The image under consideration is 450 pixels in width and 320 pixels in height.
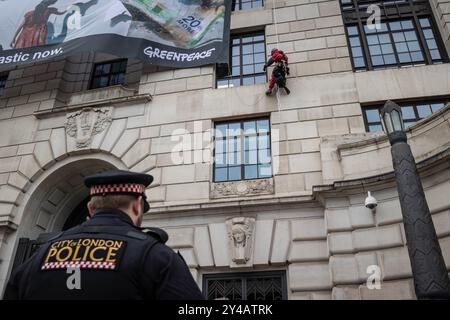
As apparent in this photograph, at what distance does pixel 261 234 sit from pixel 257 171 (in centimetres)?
236

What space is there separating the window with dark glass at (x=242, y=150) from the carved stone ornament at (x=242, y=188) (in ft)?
0.83

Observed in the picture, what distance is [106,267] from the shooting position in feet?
7.77

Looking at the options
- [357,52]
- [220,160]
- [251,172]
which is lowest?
[251,172]

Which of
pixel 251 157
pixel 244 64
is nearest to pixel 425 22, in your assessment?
pixel 244 64

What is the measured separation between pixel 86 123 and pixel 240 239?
7.68m

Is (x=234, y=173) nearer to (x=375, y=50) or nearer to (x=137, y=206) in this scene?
(x=375, y=50)

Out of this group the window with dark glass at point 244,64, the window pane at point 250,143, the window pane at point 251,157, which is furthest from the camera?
the window with dark glass at point 244,64

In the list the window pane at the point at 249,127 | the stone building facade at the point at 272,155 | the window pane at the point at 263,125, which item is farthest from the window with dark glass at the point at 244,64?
the window pane at the point at 263,125

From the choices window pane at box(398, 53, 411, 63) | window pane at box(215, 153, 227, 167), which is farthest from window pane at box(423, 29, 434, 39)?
window pane at box(215, 153, 227, 167)

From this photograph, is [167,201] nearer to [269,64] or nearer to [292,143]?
[292,143]

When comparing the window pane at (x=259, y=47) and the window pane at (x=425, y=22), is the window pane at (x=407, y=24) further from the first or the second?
the window pane at (x=259, y=47)

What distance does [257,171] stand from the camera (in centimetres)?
1186

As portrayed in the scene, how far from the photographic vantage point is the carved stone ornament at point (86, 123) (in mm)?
13391

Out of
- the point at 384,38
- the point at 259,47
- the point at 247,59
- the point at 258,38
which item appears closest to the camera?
the point at 384,38
